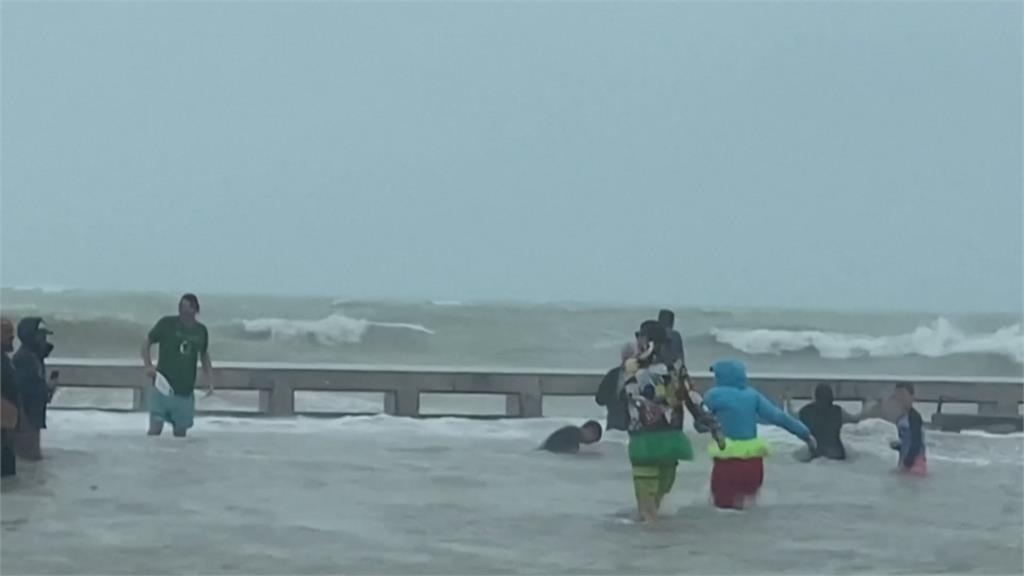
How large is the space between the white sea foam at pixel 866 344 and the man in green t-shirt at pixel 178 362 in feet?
117

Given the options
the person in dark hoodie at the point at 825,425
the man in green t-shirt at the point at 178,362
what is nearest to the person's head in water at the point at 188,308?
the man in green t-shirt at the point at 178,362

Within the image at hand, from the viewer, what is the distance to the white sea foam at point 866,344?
5188 centimetres

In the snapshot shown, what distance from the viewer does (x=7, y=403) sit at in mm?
12812

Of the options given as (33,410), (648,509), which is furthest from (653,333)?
(33,410)

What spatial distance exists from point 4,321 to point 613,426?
7332mm

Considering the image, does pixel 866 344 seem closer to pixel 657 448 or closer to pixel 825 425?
pixel 825 425

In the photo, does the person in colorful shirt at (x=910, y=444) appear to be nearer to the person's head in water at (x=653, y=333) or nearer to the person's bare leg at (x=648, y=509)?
the person's bare leg at (x=648, y=509)

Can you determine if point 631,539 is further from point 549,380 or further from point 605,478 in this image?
point 549,380

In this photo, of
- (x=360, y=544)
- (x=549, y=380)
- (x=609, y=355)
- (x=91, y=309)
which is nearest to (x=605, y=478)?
(x=360, y=544)

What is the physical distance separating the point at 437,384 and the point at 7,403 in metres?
8.64

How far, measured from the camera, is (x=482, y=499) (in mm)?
13117

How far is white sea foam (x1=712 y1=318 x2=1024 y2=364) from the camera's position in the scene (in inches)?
2042

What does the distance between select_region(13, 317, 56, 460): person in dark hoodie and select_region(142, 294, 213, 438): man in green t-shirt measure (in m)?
1.70

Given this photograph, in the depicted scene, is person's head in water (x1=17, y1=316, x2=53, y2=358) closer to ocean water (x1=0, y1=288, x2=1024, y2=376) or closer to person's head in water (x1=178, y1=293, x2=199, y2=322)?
person's head in water (x1=178, y1=293, x2=199, y2=322)
